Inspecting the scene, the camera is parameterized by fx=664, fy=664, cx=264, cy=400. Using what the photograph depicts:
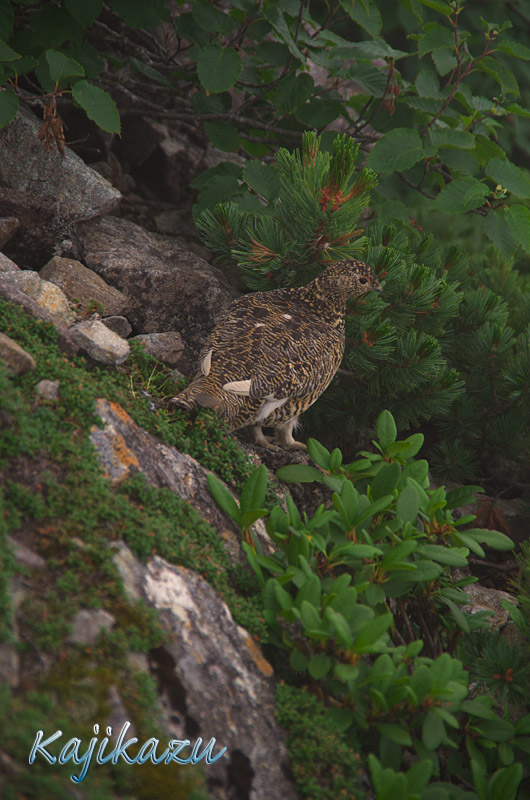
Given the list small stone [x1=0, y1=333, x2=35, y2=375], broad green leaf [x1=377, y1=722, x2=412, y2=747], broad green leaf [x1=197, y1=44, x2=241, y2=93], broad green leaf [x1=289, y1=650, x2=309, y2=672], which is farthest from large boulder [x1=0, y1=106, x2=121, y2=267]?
broad green leaf [x1=377, y1=722, x2=412, y2=747]

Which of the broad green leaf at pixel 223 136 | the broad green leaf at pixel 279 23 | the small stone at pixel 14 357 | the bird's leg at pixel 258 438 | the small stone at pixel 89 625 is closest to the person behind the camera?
the small stone at pixel 89 625

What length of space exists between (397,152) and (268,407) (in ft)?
5.23

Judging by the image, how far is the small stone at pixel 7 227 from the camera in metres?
3.15

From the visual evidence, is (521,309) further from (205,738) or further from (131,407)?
(205,738)

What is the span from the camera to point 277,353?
9.12 feet

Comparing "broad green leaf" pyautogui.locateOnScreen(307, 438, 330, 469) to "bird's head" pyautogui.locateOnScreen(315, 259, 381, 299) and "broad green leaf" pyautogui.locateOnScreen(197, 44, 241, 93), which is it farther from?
"broad green leaf" pyautogui.locateOnScreen(197, 44, 241, 93)

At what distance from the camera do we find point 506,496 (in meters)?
4.06

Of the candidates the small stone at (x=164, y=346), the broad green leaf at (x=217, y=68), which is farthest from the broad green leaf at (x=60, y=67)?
the small stone at (x=164, y=346)

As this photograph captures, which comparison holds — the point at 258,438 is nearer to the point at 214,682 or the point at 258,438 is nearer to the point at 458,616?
the point at 458,616

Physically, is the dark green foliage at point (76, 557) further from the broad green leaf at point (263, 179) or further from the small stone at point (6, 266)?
the broad green leaf at point (263, 179)

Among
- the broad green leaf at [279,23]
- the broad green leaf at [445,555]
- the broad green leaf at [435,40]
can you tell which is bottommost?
the broad green leaf at [445,555]

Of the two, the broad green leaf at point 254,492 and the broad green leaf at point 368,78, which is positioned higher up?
the broad green leaf at point 368,78

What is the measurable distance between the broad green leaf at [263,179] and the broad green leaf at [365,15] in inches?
36.0

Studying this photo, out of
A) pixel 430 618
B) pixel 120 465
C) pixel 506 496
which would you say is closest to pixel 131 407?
pixel 120 465
